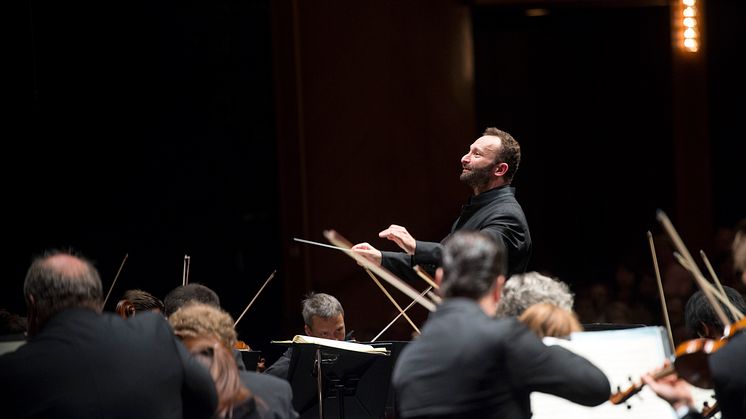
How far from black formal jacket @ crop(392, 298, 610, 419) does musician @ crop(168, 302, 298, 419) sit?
667 millimetres

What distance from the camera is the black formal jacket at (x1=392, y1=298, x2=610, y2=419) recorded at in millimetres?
2461

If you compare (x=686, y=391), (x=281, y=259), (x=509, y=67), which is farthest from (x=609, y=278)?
(x=686, y=391)

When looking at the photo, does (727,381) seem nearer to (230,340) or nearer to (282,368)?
(230,340)

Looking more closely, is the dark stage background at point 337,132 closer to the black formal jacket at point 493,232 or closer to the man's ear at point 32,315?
the black formal jacket at point 493,232

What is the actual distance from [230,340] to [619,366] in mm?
1022

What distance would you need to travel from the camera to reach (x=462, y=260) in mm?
2576

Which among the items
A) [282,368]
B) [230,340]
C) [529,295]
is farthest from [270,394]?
[282,368]

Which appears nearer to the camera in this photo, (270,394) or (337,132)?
(270,394)

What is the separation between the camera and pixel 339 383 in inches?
166

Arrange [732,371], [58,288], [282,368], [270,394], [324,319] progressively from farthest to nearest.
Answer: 1. [324,319]
2. [282,368]
3. [270,394]
4. [58,288]
5. [732,371]

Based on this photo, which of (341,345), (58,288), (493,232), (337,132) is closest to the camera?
(58,288)

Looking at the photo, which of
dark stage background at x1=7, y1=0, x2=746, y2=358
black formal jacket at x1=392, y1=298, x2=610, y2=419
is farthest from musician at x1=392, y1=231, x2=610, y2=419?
dark stage background at x1=7, y1=0, x2=746, y2=358

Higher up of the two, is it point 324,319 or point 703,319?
Result: point 703,319

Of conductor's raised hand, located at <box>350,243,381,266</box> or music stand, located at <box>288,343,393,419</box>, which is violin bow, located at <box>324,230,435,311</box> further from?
music stand, located at <box>288,343,393,419</box>
